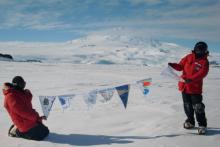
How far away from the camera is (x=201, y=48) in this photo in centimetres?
657

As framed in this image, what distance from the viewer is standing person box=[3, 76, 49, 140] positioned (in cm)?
625

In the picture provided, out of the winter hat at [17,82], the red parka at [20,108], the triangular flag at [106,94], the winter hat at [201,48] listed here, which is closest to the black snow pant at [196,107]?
the winter hat at [201,48]

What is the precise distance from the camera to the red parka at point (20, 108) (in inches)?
246

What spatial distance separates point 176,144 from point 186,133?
0.80 metres

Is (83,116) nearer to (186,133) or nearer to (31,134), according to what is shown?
(31,134)

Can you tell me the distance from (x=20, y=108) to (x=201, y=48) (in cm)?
402

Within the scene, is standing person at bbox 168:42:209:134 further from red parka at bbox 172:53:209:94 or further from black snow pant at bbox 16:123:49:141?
black snow pant at bbox 16:123:49:141

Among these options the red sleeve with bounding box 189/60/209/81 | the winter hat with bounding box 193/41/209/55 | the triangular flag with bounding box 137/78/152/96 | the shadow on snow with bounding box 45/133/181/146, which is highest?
the winter hat with bounding box 193/41/209/55

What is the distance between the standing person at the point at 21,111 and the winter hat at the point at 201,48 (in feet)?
12.3

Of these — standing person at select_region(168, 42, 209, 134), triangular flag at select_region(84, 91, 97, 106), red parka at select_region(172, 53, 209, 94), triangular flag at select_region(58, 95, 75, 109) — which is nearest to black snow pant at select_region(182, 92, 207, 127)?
standing person at select_region(168, 42, 209, 134)

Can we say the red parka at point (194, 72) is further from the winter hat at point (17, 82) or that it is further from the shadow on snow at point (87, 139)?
the winter hat at point (17, 82)

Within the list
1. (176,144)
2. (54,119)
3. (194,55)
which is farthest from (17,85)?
(194,55)

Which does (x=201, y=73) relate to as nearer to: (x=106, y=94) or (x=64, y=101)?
(x=106, y=94)

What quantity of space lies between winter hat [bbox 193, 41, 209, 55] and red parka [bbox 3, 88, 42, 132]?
12.3ft
